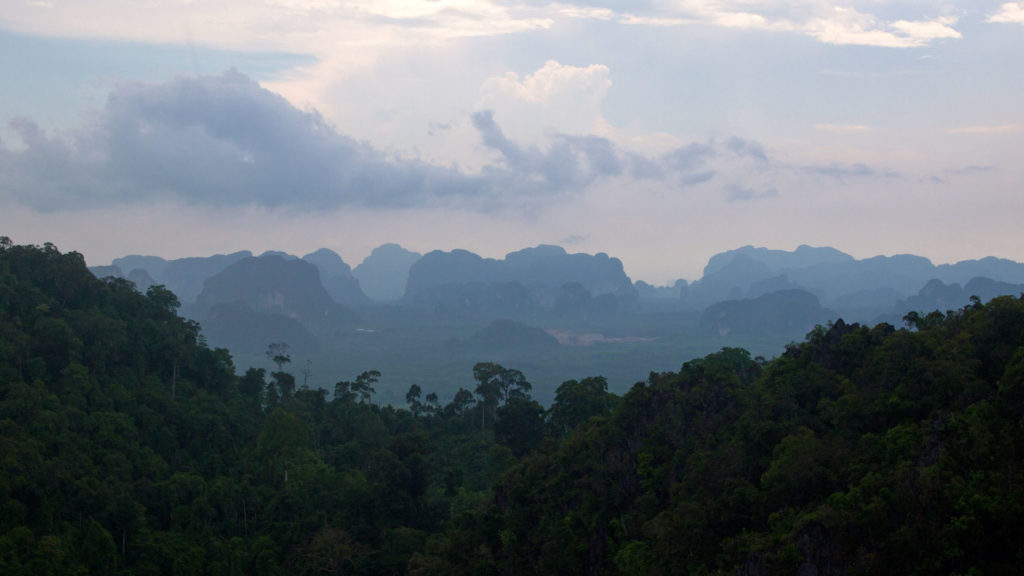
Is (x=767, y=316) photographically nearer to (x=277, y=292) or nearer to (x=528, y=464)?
(x=277, y=292)

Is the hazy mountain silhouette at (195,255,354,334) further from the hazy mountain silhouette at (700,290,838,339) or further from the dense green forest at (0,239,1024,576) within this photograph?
the dense green forest at (0,239,1024,576)

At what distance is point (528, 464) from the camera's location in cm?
2138

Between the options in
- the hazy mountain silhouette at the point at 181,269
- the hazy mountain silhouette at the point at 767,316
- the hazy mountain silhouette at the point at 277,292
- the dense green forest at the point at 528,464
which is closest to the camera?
the dense green forest at the point at 528,464

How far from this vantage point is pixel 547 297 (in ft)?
571

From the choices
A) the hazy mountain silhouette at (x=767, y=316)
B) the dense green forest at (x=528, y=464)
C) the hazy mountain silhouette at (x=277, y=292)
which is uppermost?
the hazy mountain silhouette at (x=277, y=292)

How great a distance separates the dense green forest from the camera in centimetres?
1183

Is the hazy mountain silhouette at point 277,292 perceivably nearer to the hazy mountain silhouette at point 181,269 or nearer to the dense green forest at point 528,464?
the hazy mountain silhouette at point 181,269

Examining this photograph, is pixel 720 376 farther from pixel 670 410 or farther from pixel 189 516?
pixel 189 516

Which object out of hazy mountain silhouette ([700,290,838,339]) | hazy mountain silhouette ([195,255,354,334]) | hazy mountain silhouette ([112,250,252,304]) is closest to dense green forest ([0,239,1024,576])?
hazy mountain silhouette ([700,290,838,339])

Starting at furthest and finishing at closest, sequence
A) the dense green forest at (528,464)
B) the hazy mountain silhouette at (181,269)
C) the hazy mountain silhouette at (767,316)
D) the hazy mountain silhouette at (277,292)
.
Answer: the hazy mountain silhouette at (181,269) → the hazy mountain silhouette at (277,292) → the hazy mountain silhouette at (767,316) → the dense green forest at (528,464)

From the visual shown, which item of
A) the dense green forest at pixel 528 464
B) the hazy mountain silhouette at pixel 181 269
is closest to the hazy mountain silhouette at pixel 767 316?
the dense green forest at pixel 528 464

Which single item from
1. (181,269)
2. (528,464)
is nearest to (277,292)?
(181,269)

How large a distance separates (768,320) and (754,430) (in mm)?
113654

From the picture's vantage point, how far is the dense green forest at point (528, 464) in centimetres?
1183
